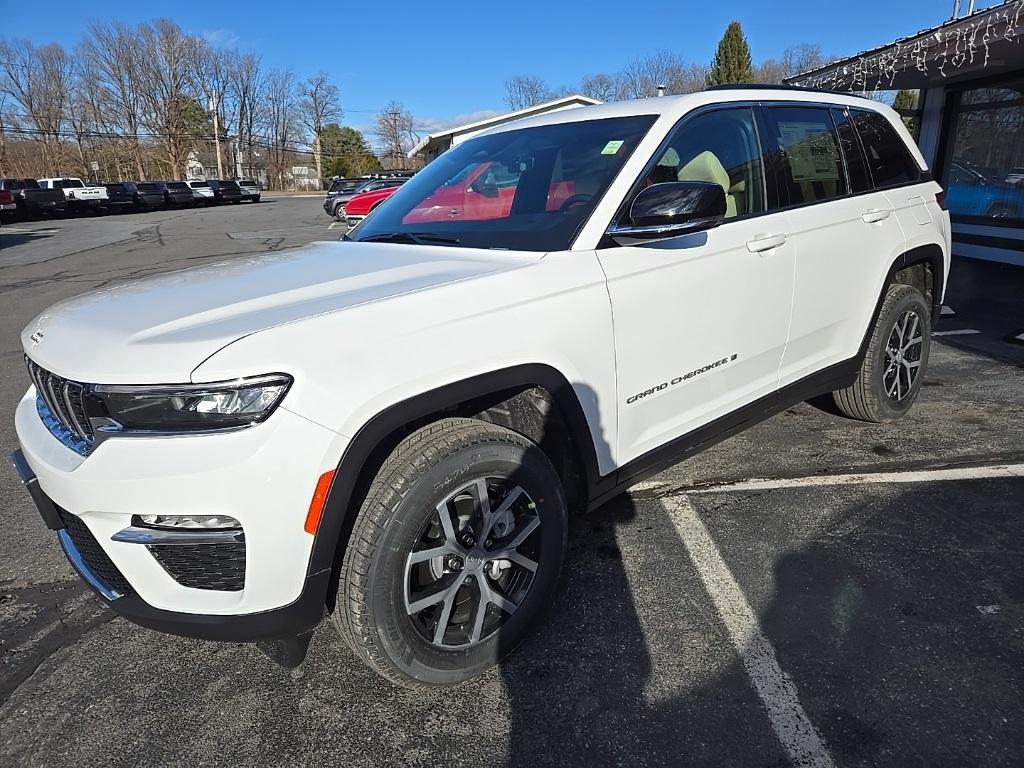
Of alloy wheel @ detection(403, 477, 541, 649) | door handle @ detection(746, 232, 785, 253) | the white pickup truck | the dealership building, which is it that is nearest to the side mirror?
door handle @ detection(746, 232, 785, 253)

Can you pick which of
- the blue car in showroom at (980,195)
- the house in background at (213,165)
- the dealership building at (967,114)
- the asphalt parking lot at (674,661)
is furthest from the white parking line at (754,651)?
the house in background at (213,165)

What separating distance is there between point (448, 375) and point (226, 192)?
Result: 47317 millimetres

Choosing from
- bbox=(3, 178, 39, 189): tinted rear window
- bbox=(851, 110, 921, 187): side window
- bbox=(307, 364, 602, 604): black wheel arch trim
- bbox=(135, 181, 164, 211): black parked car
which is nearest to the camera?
bbox=(307, 364, 602, 604): black wheel arch trim

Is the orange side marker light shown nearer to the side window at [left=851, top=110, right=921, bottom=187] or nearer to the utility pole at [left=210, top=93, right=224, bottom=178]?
the side window at [left=851, top=110, right=921, bottom=187]

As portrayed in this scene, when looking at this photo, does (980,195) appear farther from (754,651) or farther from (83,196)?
(83,196)

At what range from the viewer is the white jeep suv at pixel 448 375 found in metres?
1.71

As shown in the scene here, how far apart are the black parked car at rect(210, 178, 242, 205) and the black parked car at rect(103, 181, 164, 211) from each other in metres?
3.95

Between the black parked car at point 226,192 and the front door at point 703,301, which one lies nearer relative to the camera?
the front door at point 703,301

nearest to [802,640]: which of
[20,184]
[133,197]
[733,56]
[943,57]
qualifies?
[943,57]

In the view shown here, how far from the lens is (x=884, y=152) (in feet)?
12.7

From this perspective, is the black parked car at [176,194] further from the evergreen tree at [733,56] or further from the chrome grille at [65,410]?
the chrome grille at [65,410]

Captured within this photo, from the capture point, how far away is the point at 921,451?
381cm

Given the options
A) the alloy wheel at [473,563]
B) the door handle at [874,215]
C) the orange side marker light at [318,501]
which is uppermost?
the door handle at [874,215]

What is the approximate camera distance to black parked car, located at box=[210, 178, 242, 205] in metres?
43.1
